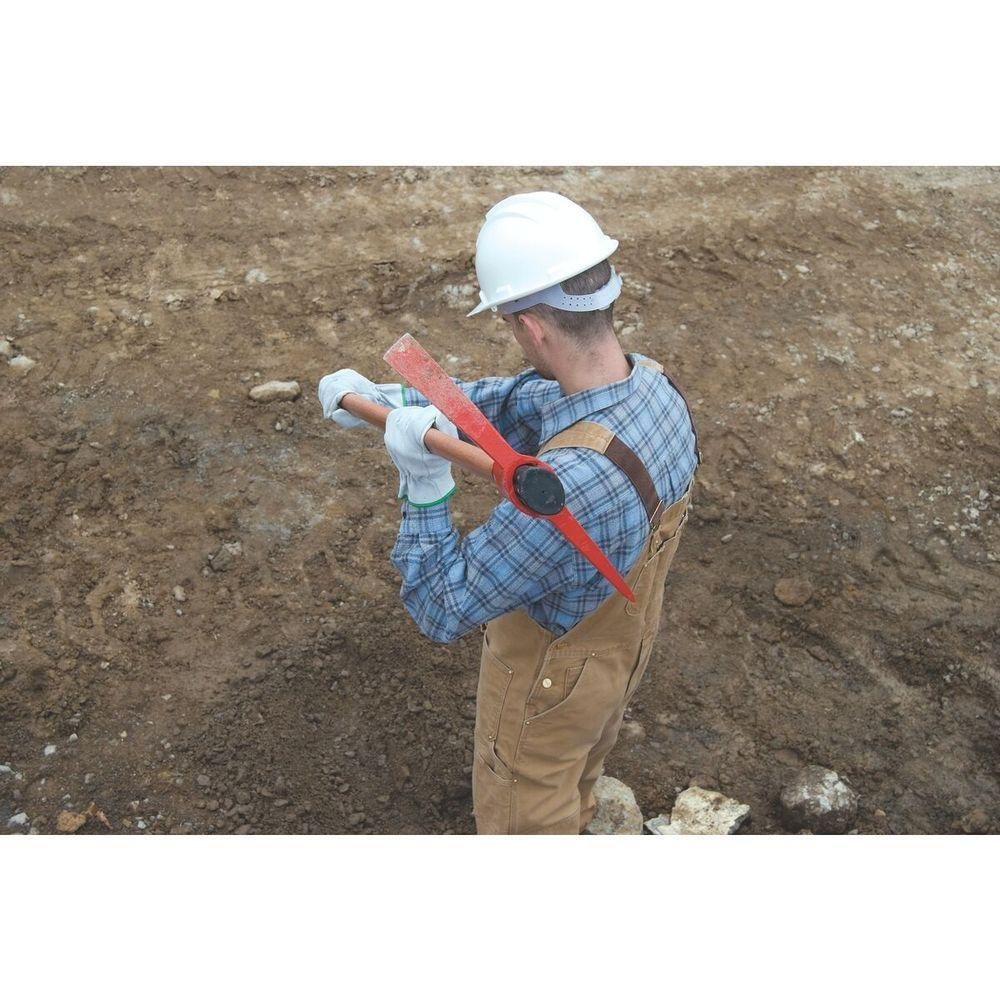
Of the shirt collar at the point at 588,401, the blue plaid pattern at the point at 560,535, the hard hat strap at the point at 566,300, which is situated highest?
the hard hat strap at the point at 566,300

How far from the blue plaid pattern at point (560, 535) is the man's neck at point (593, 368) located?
0.03 m

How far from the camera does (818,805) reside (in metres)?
3.51

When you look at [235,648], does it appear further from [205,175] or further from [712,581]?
[205,175]

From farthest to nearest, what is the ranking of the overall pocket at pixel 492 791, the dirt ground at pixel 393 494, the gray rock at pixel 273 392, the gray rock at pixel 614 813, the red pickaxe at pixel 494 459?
Answer: the gray rock at pixel 273 392, the dirt ground at pixel 393 494, the gray rock at pixel 614 813, the overall pocket at pixel 492 791, the red pickaxe at pixel 494 459

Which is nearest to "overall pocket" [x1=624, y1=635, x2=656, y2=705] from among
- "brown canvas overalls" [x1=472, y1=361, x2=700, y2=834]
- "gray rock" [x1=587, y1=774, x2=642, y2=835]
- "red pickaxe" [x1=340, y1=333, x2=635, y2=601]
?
"brown canvas overalls" [x1=472, y1=361, x2=700, y2=834]

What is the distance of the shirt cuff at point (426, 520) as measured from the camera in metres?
2.33

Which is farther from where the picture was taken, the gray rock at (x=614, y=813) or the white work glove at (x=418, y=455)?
the gray rock at (x=614, y=813)

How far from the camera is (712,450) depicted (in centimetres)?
482

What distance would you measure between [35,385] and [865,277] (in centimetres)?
456

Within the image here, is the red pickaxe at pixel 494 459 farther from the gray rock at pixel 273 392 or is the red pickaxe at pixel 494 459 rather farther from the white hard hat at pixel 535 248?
the gray rock at pixel 273 392

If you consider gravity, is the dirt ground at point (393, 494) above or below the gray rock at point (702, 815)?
above

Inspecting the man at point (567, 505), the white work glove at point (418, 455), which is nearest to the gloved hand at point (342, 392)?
the man at point (567, 505)

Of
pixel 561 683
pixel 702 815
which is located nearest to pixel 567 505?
pixel 561 683

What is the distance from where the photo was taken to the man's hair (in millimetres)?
2297
